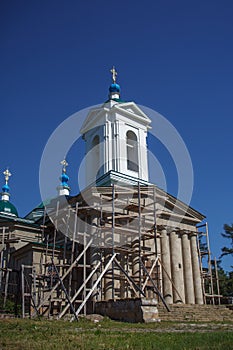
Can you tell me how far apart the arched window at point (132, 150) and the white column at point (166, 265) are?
687 cm

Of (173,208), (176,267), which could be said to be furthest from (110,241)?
(173,208)

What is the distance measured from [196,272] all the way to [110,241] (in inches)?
317

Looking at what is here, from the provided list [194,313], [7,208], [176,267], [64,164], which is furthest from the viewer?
[64,164]

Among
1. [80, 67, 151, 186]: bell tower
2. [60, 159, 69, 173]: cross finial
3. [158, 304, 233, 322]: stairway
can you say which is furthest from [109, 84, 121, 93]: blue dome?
[158, 304, 233, 322]: stairway

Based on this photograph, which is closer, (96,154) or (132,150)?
(132,150)

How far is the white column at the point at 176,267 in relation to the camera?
27.1m

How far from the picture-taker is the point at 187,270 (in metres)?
28.7

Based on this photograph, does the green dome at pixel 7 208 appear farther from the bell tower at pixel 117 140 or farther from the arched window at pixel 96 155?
the arched window at pixel 96 155

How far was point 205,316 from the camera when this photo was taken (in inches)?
764

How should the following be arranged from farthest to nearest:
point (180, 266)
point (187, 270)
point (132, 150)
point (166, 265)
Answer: point (132, 150)
point (187, 270)
point (180, 266)
point (166, 265)

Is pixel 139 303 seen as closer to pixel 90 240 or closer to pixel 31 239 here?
pixel 90 240

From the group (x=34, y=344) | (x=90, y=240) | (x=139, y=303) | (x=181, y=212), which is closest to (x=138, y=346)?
(x=34, y=344)

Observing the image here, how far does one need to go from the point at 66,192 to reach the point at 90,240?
20.8 metres

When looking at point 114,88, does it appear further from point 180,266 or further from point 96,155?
point 180,266
